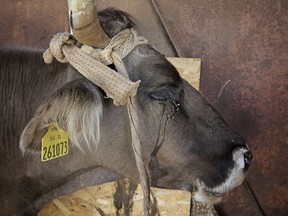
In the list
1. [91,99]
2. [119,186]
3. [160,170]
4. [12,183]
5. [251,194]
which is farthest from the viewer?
[251,194]

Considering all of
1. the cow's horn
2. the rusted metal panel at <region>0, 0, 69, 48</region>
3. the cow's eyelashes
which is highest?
the cow's horn

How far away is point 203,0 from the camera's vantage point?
4316 millimetres

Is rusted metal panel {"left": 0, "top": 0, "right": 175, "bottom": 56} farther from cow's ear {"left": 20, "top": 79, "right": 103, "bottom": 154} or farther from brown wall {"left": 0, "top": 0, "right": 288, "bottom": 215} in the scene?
cow's ear {"left": 20, "top": 79, "right": 103, "bottom": 154}

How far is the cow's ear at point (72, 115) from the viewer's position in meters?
2.90

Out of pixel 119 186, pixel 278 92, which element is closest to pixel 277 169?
pixel 278 92

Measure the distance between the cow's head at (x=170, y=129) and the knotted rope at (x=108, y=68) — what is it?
5 centimetres

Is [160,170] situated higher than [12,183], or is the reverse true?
[160,170]

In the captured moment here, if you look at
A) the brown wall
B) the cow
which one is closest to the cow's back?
the cow

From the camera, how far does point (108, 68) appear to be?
9.59 ft

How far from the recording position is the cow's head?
301 centimetres

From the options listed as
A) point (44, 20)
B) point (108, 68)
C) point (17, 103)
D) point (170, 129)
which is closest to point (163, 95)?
point (170, 129)

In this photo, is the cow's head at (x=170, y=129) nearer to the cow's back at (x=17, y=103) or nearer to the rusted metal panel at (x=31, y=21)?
the cow's back at (x=17, y=103)

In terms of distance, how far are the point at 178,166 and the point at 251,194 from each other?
1.41 metres

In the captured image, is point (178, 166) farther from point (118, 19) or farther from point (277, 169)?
point (277, 169)
